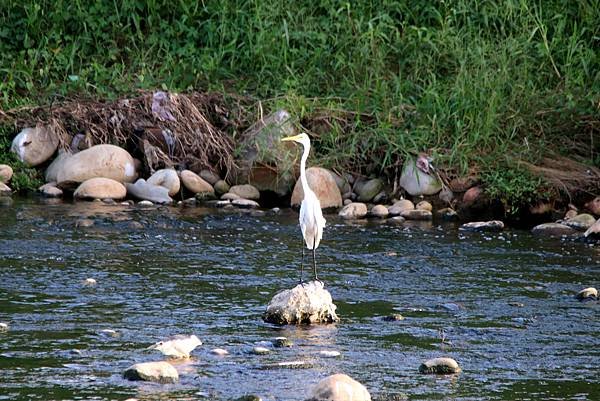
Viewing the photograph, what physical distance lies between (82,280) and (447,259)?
2.59 m

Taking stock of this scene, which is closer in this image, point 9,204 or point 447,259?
point 447,259

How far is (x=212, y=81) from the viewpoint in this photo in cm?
1198

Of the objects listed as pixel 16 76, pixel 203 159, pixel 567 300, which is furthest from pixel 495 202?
pixel 16 76

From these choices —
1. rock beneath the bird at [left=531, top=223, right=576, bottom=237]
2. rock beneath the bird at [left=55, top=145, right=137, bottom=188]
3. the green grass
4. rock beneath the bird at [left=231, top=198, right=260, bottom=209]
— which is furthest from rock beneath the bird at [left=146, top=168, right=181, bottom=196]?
rock beneath the bird at [left=531, top=223, right=576, bottom=237]

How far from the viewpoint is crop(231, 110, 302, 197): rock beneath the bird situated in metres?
10.7

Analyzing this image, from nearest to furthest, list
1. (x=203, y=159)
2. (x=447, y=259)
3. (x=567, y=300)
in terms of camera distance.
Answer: (x=567, y=300)
(x=447, y=259)
(x=203, y=159)

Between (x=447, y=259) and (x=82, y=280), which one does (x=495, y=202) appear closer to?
(x=447, y=259)

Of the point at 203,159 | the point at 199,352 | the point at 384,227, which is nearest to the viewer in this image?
the point at 199,352

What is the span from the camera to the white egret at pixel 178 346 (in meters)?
5.23

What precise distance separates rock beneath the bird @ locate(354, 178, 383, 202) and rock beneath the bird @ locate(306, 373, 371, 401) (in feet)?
20.9

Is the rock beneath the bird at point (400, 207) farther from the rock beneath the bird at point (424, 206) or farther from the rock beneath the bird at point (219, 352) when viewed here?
the rock beneath the bird at point (219, 352)

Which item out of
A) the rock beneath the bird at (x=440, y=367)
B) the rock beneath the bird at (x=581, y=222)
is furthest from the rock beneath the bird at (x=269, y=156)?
the rock beneath the bird at (x=440, y=367)

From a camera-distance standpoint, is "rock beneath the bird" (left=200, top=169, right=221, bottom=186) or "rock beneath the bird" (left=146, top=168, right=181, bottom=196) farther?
"rock beneath the bird" (left=200, top=169, right=221, bottom=186)

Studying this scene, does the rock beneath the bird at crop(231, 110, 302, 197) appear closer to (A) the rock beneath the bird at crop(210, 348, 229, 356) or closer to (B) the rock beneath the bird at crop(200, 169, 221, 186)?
(B) the rock beneath the bird at crop(200, 169, 221, 186)
